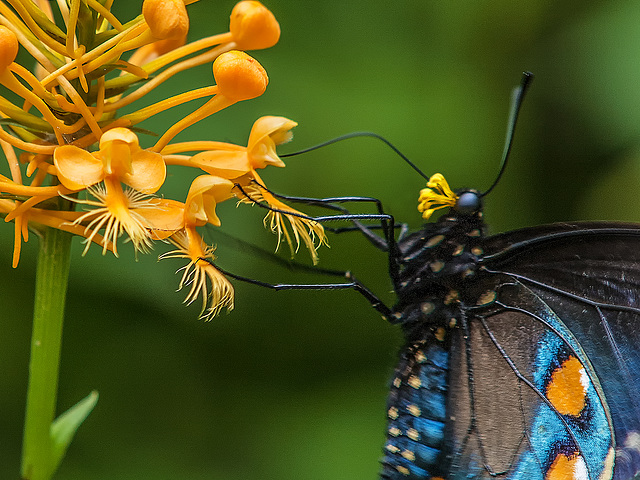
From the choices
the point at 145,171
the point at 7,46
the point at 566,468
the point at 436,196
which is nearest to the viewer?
the point at 7,46

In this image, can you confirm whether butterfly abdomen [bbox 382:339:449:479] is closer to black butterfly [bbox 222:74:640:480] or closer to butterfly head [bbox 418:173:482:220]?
black butterfly [bbox 222:74:640:480]

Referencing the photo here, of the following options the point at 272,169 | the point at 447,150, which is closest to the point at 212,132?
the point at 272,169

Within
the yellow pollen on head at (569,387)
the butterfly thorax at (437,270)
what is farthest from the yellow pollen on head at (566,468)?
the butterfly thorax at (437,270)

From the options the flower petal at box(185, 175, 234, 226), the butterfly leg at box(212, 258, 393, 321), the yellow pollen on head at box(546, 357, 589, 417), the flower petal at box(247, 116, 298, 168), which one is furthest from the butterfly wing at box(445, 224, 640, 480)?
the flower petal at box(185, 175, 234, 226)

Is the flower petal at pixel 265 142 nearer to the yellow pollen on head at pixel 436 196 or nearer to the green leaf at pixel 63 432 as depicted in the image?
the yellow pollen on head at pixel 436 196

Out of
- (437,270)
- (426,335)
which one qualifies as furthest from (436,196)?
(426,335)

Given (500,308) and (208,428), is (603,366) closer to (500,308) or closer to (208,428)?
(500,308)

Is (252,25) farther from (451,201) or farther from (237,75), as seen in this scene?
(451,201)
